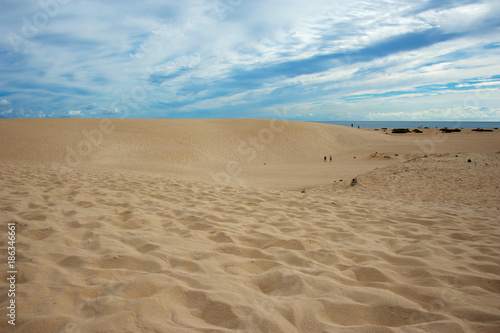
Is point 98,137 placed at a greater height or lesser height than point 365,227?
greater

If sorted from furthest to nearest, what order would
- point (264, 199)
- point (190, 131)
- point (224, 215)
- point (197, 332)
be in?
point (190, 131), point (264, 199), point (224, 215), point (197, 332)

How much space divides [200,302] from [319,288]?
1.09 m

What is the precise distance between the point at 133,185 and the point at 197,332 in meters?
6.21

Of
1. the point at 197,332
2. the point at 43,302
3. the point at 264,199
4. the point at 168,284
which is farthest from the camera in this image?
the point at 264,199

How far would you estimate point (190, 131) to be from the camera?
25.7 m

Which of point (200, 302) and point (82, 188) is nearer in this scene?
point (200, 302)

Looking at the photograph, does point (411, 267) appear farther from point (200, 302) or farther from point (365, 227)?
point (200, 302)

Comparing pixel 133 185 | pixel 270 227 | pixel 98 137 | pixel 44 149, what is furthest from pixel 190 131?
pixel 270 227

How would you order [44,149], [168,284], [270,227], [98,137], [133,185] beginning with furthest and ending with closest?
[98,137], [44,149], [133,185], [270,227], [168,284]

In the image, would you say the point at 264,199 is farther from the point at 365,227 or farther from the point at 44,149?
the point at 44,149

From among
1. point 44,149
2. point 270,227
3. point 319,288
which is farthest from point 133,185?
point 44,149

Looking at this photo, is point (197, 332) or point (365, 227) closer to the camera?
point (197, 332)

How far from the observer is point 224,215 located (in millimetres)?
5016

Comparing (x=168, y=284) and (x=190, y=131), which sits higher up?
(x=190, y=131)
